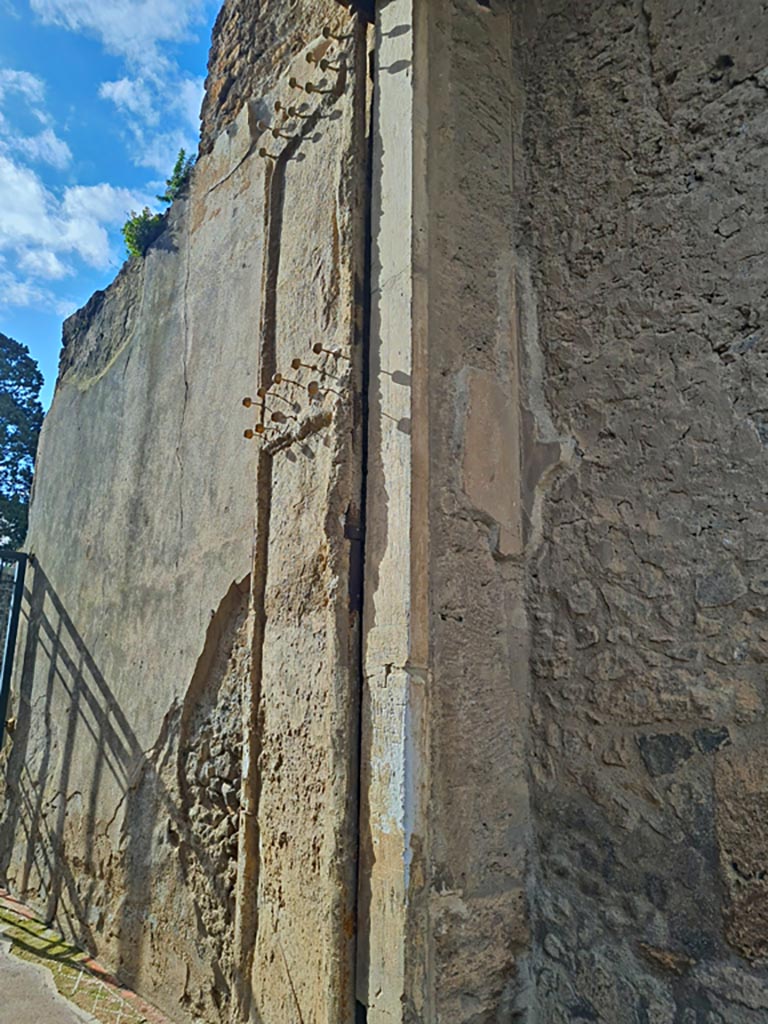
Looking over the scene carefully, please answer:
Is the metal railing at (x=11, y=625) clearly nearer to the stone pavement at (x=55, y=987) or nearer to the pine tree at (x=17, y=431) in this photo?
the stone pavement at (x=55, y=987)

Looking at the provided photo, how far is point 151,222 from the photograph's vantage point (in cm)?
461

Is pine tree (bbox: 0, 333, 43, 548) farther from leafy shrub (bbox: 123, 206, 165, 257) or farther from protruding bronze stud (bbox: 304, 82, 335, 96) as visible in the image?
protruding bronze stud (bbox: 304, 82, 335, 96)

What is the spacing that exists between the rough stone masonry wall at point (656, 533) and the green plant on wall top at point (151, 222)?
2775 millimetres

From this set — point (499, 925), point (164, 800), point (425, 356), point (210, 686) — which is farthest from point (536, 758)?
point (164, 800)

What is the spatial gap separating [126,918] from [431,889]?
2.11 metres

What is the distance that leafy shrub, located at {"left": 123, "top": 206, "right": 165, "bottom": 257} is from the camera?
180 inches

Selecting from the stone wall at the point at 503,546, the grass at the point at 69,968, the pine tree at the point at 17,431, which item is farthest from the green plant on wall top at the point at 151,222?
the pine tree at the point at 17,431

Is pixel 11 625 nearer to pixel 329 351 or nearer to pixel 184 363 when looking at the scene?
pixel 184 363

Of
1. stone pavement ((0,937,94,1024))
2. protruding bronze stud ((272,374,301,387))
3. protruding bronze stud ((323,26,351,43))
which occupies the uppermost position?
protruding bronze stud ((323,26,351,43))

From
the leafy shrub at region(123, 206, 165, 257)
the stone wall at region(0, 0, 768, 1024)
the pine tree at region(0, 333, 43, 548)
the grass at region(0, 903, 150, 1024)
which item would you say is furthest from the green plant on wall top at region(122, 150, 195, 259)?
the pine tree at region(0, 333, 43, 548)

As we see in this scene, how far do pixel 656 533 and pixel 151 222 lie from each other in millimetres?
3772

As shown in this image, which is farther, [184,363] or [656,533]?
[184,363]

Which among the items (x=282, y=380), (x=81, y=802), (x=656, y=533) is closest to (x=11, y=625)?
(x=81, y=802)

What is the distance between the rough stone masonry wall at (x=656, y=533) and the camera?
1.74 meters
